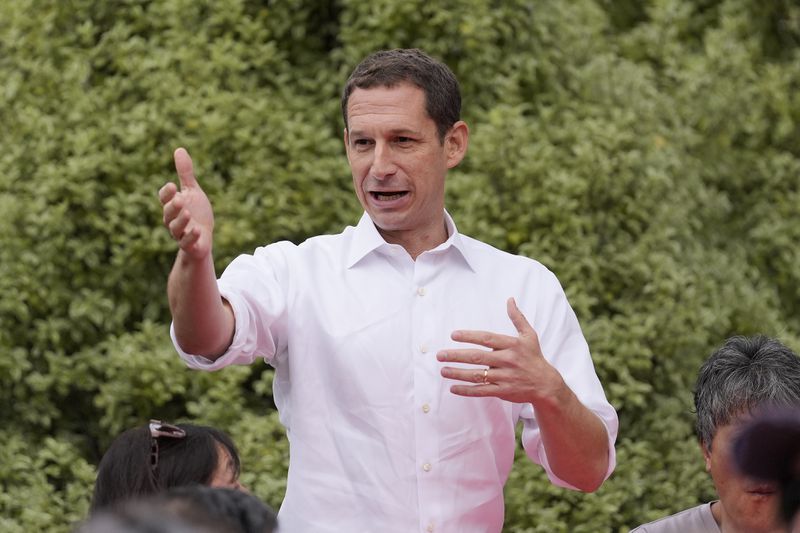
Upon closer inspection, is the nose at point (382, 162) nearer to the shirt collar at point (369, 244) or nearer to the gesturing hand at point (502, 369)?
the shirt collar at point (369, 244)

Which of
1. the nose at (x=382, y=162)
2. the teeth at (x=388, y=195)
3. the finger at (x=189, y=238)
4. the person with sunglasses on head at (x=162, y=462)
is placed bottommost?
the person with sunglasses on head at (x=162, y=462)

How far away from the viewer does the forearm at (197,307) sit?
9.83 feet

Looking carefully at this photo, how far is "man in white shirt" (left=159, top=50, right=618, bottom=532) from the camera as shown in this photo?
338 centimetres

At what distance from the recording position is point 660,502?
210 inches

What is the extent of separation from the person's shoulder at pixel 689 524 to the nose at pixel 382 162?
128 centimetres

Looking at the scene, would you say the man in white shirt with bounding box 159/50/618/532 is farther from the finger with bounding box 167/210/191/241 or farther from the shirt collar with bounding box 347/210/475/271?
the finger with bounding box 167/210/191/241

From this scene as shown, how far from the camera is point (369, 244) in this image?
11.8ft

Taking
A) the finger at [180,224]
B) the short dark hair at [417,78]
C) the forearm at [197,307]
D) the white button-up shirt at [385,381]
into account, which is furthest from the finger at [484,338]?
the short dark hair at [417,78]

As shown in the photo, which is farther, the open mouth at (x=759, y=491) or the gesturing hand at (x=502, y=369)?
the open mouth at (x=759, y=491)

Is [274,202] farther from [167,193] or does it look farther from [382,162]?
[167,193]

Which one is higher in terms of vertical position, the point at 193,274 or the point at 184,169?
the point at 184,169

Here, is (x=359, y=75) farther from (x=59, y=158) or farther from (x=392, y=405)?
(x=59, y=158)

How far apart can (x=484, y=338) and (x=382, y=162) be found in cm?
65

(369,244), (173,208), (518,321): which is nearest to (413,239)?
(369,244)
